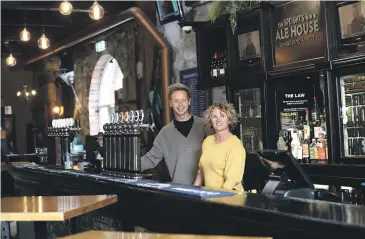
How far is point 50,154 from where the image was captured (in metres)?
5.49

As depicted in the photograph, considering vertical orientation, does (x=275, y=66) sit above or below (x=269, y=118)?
above

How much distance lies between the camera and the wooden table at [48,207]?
2691 millimetres

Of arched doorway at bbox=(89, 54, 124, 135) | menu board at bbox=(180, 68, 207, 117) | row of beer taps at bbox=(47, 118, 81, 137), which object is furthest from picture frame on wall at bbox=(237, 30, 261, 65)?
arched doorway at bbox=(89, 54, 124, 135)

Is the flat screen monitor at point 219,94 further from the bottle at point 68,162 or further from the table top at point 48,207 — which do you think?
the table top at point 48,207

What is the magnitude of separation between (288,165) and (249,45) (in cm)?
281

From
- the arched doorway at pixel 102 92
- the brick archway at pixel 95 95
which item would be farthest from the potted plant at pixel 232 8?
the brick archway at pixel 95 95

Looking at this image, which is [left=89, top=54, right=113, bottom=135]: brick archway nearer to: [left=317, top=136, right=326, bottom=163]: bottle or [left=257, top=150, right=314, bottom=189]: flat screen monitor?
[left=317, top=136, right=326, bottom=163]: bottle

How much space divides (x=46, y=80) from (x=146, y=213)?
12101 millimetres

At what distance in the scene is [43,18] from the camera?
10805 millimetres

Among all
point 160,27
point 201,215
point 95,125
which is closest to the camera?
point 201,215

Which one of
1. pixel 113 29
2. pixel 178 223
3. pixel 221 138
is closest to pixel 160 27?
pixel 113 29

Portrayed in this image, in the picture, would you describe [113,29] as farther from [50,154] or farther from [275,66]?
[275,66]

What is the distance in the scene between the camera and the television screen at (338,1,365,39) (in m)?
4.11

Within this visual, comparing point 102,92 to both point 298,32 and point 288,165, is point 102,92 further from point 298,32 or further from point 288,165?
point 288,165
